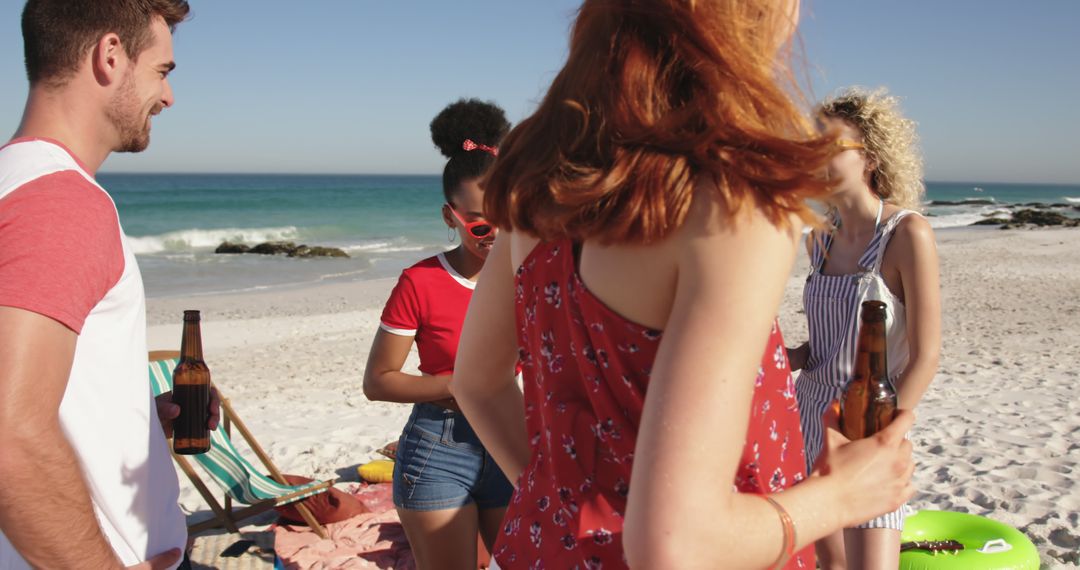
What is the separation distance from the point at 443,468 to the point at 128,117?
1.49 m

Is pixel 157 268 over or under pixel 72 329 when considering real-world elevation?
under

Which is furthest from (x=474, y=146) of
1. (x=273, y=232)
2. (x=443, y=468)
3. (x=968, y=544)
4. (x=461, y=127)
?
(x=273, y=232)

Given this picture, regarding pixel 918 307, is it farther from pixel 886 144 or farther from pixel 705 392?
pixel 705 392

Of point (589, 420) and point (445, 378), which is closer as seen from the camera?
point (589, 420)

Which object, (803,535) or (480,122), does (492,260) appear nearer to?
(803,535)

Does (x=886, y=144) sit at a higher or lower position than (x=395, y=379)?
higher

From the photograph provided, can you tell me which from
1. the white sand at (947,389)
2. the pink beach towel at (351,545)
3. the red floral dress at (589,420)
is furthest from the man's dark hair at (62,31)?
the white sand at (947,389)

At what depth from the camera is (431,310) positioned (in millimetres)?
2973

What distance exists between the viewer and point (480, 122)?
3191 mm

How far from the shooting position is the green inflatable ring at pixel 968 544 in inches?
140

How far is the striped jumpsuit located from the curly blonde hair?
0.25m

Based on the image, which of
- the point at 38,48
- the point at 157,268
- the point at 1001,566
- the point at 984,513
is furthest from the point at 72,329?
the point at 157,268

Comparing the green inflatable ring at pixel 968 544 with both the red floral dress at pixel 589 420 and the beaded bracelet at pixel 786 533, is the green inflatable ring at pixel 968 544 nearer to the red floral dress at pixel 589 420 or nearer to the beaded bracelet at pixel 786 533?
the red floral dress at pixel 589 420

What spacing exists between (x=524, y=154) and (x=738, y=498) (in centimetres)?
59
